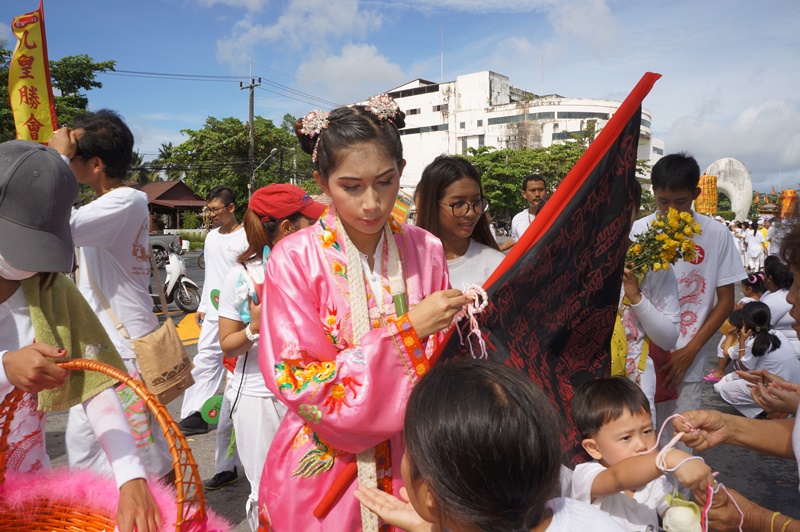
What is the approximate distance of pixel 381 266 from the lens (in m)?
1.89

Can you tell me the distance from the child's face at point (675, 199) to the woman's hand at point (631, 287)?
77 centimetres

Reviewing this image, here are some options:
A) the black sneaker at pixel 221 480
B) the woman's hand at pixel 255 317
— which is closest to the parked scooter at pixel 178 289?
the black sneaker at pixel 221 480

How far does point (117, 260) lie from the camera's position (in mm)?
2838

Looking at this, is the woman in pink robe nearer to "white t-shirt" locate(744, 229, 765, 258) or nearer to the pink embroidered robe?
the pink embroidered robe

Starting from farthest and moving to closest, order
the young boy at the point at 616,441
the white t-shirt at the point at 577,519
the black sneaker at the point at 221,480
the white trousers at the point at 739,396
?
the white trousers at the point at 739,396, the black sneaker at the point at 221,480, the young boy at the point at 616,441, the white t-shirt at the point at 577,519

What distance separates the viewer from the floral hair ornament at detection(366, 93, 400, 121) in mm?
1814

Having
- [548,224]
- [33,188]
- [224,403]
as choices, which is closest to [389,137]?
[548,224]

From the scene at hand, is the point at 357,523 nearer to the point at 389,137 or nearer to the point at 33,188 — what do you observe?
the point at 389,137

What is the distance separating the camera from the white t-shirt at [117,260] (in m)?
2.67

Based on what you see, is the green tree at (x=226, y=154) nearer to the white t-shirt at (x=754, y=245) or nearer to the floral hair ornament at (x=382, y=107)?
the white t-shirt at (x=754, y=245)

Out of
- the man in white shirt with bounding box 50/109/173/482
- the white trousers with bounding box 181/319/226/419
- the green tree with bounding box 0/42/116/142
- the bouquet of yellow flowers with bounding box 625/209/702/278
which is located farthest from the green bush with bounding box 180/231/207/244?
the bouquet of yellow flowers with bounding box 625/209/702/278

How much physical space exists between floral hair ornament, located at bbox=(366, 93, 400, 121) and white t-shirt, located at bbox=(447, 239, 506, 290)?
109 centimetres

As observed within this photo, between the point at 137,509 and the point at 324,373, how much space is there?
1.94 feet

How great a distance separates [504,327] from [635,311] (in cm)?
137
